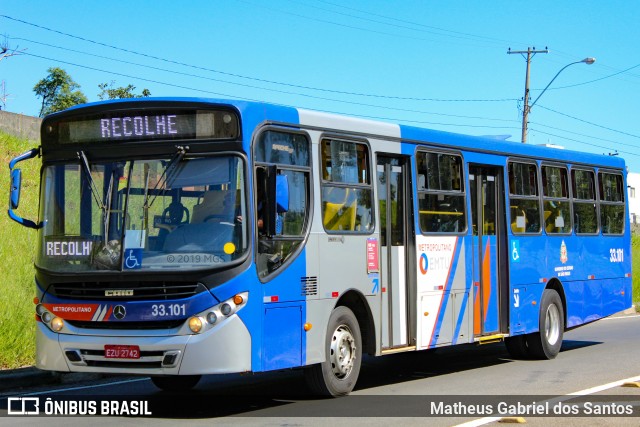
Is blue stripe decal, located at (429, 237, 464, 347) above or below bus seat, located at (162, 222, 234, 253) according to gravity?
below

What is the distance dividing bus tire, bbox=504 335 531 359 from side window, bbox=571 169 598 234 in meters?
2.28

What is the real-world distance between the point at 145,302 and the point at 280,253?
148cm

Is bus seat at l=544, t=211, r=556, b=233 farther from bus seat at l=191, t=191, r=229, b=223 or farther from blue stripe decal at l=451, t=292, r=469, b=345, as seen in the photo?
bus seat at l=191, t=191, r=229, b=223

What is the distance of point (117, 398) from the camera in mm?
11266

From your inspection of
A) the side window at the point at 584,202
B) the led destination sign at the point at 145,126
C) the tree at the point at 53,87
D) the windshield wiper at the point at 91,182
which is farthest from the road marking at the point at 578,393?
the tree at the point at 53,87

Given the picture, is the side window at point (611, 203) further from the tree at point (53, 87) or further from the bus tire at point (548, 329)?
the tree at point (53, 87)

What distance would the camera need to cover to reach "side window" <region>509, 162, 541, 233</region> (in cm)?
1517

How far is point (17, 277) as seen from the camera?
18203mm

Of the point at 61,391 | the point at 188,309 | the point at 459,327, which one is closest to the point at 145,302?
the point at 188,309

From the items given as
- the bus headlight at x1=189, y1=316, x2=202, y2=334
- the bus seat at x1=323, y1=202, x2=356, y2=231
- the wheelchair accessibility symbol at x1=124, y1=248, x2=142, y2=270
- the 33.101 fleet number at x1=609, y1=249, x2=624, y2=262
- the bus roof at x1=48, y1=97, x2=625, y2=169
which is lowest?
the bus headlight at x1=189, y1=316, x2=202, y2=334

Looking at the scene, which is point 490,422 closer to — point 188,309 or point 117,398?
point 188,309

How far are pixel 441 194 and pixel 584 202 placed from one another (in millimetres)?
4818

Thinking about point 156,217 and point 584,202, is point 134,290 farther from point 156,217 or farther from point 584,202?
point 584,202

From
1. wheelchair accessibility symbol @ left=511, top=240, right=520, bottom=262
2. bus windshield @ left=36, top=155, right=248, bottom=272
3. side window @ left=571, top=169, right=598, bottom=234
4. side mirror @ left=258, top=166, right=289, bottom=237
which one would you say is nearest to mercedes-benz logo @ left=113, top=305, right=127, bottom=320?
bus windshield @ left=36, top=155, right=248, bottom=272
